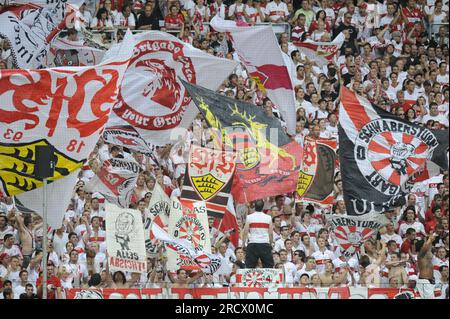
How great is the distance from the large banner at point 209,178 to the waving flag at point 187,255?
1.53 metres

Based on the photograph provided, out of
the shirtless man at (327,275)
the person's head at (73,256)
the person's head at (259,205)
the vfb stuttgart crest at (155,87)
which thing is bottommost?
the shirtless man at (327,275)

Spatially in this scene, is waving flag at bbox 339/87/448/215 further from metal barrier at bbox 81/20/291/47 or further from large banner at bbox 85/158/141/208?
metal barrier at bbox 81/20/291/47

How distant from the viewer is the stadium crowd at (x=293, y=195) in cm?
1630

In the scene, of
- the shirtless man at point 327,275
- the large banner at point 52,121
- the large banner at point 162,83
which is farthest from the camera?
the large banner at point 162,83

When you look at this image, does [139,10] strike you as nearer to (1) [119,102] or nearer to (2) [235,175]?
(1) [119,102]

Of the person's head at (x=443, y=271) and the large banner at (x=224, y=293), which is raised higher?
the large banner at (x=224, y=293)

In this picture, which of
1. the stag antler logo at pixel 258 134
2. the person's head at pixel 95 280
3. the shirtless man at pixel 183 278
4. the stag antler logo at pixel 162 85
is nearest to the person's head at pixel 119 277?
the person's head at pixel 95 280

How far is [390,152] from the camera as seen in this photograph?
1733cm

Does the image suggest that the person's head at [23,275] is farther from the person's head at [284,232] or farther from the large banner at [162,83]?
the person's head at [284,232]

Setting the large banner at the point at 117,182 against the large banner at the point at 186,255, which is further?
the large banner at the point at 117,182

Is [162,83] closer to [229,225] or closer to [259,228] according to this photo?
[229,225]

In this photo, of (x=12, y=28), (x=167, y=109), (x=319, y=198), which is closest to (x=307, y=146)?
(x=319, y=198)

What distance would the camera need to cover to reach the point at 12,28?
1892 centimetres

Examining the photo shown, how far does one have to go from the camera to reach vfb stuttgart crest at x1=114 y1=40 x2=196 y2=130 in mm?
18250
